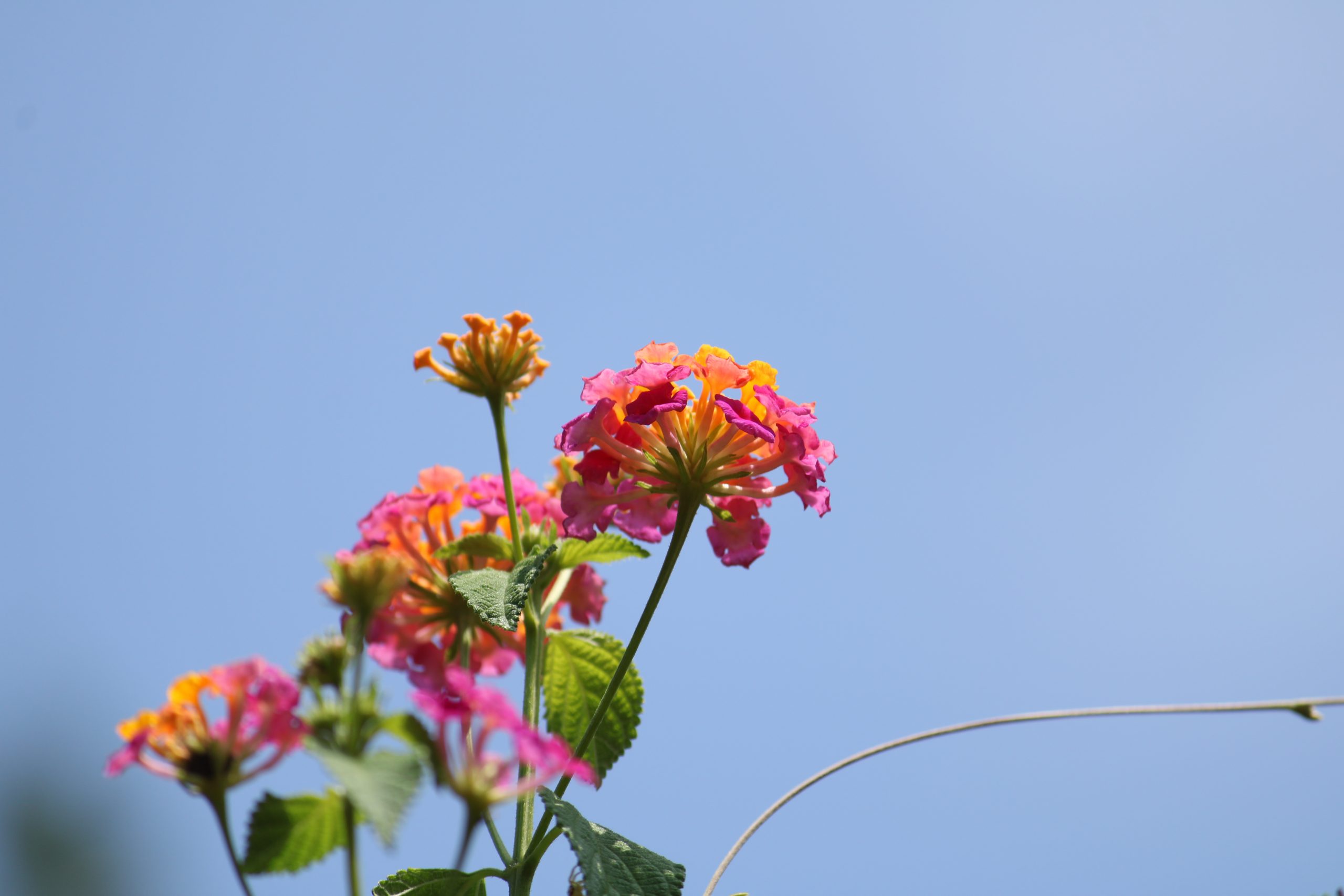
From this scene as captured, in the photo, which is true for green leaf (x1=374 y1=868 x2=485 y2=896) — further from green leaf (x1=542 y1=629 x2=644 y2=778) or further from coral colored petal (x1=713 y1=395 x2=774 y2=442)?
coral colored petal (x1=713 y1=395 x2=774 y2=442)

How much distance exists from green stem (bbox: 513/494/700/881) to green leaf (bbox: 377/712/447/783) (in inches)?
23.0

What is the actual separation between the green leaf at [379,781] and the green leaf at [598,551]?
0.97 metres

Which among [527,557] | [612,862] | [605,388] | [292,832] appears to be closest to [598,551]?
[527,557]

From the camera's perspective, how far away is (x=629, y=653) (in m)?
1.27

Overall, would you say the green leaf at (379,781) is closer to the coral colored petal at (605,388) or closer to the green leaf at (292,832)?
the green leaf at (292,832)

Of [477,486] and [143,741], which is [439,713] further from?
[477,486]

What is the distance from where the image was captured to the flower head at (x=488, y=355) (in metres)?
1.63

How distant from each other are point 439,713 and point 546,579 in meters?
1.01

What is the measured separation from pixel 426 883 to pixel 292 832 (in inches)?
24.6

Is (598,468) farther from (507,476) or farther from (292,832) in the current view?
(292,832)

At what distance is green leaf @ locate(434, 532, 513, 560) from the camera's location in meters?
1.53

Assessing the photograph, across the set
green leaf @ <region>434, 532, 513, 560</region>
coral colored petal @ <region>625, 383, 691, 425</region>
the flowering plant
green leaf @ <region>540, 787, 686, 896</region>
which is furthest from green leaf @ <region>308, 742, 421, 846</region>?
green leaf @ <region>434, 532, 513, 560</region>

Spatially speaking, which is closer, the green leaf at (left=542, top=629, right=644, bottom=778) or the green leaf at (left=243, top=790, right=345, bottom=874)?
the green leaf at (left=243, top=790, right=345, bottom=874)

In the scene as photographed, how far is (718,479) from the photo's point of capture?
1445mm
